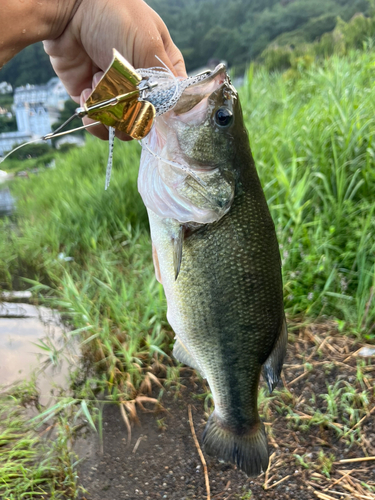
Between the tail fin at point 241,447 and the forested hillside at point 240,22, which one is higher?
the forested hillside at point 240,22

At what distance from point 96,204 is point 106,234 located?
470 mm

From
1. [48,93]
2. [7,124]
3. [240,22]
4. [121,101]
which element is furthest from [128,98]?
[240,22]

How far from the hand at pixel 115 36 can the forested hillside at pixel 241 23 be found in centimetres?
1274

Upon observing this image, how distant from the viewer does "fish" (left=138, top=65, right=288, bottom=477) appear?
99cm

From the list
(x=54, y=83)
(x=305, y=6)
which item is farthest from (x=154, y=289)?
(x=305, y=6)

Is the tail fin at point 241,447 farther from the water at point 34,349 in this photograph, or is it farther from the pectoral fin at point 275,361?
the water at point 34,349

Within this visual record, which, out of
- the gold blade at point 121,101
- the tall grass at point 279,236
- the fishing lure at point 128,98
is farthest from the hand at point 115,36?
the tall grass at point 279,236

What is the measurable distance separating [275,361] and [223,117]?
0.79 m

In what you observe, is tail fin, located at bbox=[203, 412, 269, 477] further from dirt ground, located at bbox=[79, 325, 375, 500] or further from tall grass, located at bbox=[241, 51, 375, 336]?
tall grass, located at bbox=[241, 51, 375, 336]

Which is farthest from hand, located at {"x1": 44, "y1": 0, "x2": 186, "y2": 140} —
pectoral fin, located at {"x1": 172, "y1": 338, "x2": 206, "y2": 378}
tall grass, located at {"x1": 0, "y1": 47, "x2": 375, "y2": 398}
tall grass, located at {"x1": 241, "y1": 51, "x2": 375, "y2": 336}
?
tall grass, located at {"x1": 241, "y1": 51, "x2": 375, "y2": 336}

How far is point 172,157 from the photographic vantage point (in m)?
1.00

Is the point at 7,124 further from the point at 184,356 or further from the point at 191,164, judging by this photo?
the point at 184,356

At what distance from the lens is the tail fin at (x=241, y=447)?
118cm

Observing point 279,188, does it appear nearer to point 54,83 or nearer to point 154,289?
point 154,289
